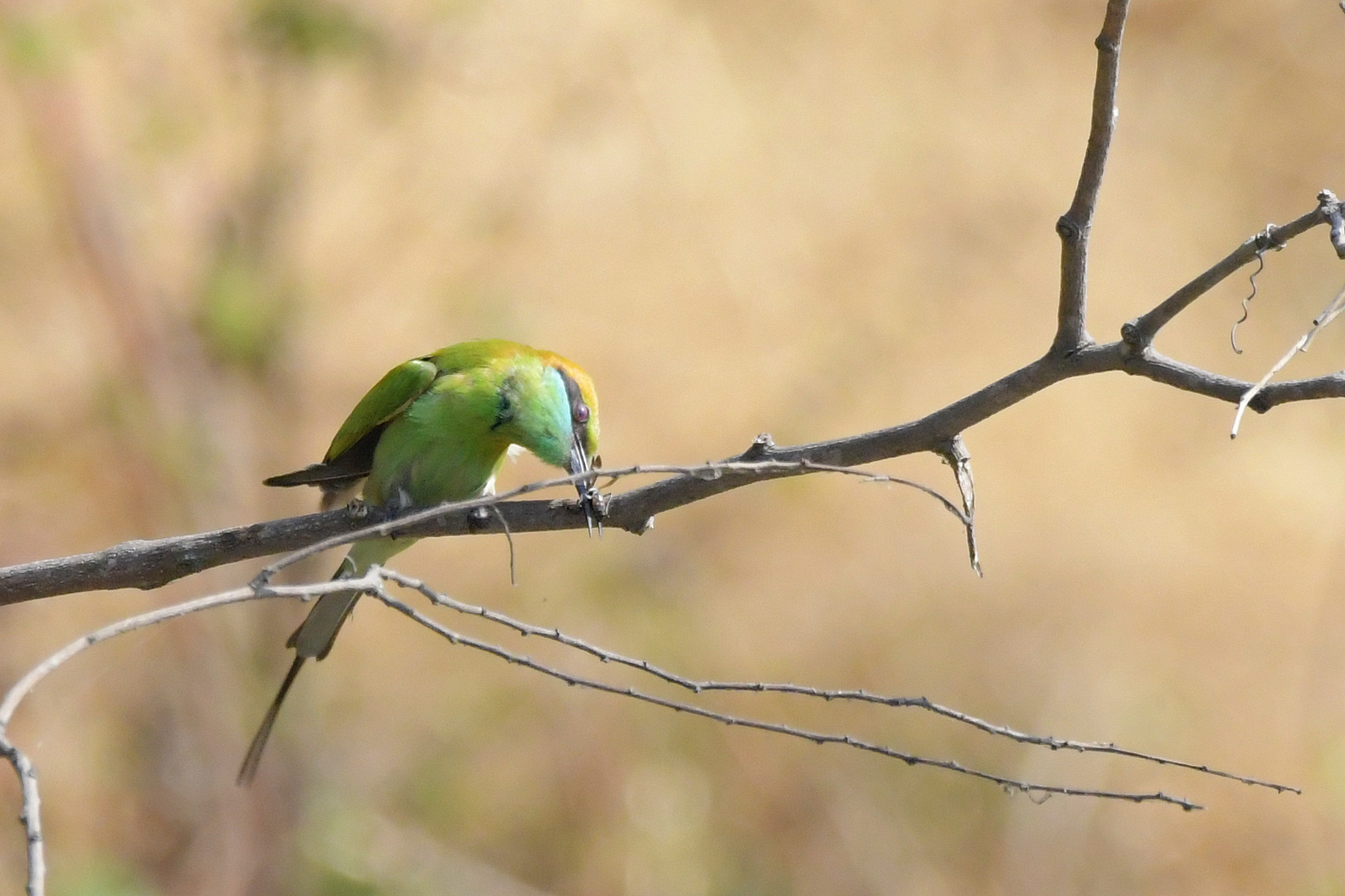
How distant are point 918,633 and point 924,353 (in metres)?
1.67

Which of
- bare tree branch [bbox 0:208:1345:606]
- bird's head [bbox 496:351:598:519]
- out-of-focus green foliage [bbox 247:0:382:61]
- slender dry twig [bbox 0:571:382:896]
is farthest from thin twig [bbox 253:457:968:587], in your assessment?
out-of-focus green foliage [bbox 247:0:382:61]

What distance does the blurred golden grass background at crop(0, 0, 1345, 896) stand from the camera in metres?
5.99

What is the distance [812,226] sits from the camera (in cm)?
766

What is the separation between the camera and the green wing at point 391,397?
3.49 metres

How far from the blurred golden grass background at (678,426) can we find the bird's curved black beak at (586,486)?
2.76 metres

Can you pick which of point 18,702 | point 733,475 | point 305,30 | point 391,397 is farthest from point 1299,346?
point 305,30

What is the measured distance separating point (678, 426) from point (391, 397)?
354 cm

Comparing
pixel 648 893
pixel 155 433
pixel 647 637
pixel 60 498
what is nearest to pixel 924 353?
pixel 647 637

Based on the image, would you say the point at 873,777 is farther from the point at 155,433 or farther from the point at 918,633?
the point at 155,433

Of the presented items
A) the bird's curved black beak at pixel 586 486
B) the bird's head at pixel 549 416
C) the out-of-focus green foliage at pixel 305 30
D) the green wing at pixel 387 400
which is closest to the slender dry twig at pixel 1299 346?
the bird's curved black beak at pixel 586 486

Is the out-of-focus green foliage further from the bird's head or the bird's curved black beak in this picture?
the bird's curved black beak

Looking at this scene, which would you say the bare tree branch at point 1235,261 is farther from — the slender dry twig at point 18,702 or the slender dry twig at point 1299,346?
the slender dry twig at point 18,702

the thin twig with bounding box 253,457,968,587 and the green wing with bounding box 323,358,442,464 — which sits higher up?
the green wing with bounding box 323,358,442,464

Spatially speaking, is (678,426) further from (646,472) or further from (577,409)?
(646,472)
